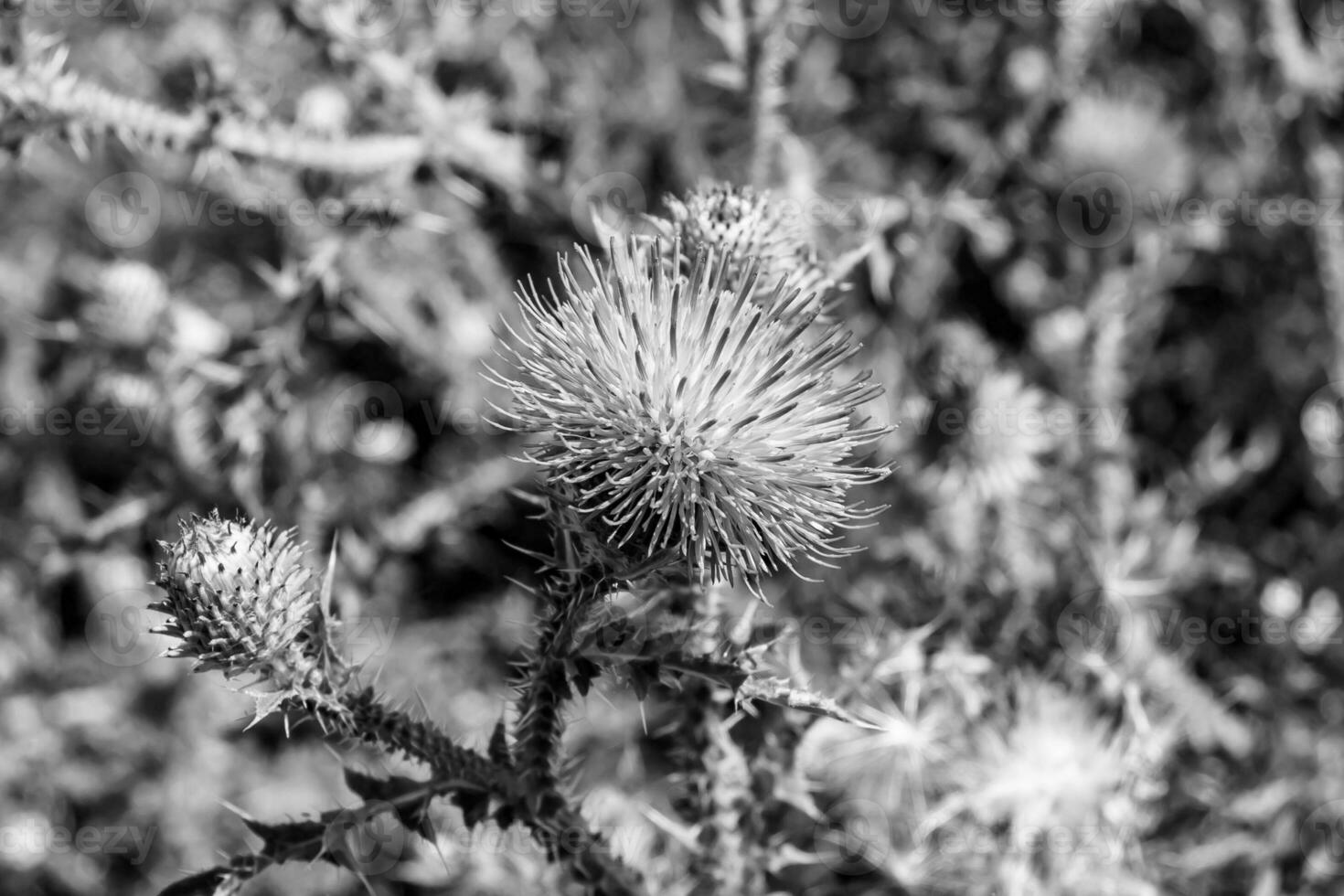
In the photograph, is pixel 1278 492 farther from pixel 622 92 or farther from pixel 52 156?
pixel 52 156

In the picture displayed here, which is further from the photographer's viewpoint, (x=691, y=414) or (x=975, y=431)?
(x=975, y=431)

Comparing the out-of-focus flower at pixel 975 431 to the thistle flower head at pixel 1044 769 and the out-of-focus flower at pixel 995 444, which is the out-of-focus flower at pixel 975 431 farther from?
the thistle flower head at pixel 1044 769

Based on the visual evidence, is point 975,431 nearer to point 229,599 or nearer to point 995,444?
point 995,444

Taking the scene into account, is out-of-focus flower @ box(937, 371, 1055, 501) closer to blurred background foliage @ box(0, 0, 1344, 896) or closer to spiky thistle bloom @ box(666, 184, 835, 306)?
blurred background foliage @ box(0, 0, 1344, 896)

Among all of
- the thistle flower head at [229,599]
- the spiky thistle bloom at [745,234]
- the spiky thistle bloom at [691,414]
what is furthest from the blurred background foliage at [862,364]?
the thistle flower head at [229,599]

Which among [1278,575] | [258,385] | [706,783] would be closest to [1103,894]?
[706,783]

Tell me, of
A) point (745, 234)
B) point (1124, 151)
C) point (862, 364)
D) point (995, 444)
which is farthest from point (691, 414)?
point (1124, 151)
